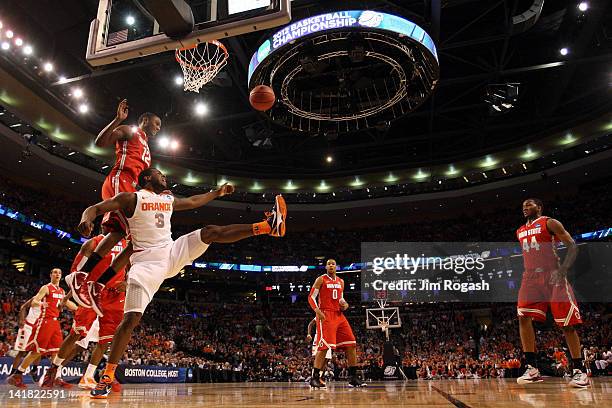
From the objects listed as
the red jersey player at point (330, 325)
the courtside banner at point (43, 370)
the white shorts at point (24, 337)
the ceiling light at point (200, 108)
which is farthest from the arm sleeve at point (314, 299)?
the ceiling light at point (200, 108)

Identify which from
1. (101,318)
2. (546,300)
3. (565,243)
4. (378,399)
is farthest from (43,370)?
(565,243)

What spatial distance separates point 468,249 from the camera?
2495 centimetres

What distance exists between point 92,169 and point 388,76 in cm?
1386

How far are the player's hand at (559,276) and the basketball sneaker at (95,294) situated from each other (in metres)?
4.75

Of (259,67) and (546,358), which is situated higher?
(259,67)

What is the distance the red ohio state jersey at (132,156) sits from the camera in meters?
5.47

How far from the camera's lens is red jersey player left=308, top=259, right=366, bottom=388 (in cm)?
735

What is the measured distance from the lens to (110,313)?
496 centimetres

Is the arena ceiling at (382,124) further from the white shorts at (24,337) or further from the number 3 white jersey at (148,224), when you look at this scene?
the number 3 white jersey at (148,224)

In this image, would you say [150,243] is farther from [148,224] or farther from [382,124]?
[382,124]

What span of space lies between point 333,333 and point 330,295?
0.58 m

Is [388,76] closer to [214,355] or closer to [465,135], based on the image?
[465,135]

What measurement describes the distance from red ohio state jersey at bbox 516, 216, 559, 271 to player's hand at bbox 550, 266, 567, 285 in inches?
7.0

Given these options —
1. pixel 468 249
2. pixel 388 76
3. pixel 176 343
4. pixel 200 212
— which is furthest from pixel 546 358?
pixel 200 212
